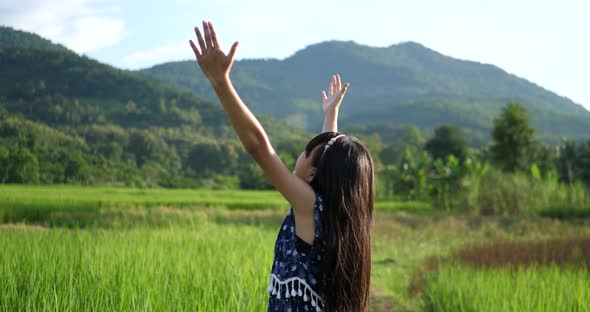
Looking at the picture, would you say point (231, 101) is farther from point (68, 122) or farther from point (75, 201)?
point (68, 122)

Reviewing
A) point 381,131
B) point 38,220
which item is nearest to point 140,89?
point 38,220

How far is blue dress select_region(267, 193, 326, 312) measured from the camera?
71.7 inches

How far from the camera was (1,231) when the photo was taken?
5.27 meters

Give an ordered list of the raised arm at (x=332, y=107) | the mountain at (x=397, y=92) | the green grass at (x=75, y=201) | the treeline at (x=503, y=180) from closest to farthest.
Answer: the raised arm at (x=332, y=107) < the green grass at (x=75, y=201) < the treeline at (x=503, y=180) < the mountain at (x=397, y=92)

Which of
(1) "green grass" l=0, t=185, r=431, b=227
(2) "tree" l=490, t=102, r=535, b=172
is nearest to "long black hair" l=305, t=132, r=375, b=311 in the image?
(1) "green grass" l=0, t=185, r=431, b=227

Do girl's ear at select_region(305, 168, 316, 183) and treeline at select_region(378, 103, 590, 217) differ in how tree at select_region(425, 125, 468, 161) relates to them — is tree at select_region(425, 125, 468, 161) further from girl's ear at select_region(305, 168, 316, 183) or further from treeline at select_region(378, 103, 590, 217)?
girl's ear at select_region(305, 168, 316, 183)

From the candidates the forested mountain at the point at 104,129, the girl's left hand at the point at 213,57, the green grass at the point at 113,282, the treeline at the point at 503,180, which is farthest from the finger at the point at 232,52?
the treeline at the point at 503,180

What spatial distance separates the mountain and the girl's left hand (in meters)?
72.3

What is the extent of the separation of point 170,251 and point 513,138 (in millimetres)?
22475

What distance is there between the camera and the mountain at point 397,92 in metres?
105

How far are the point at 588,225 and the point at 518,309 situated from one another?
1083 centimetres

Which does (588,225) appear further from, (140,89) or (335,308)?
(140,89)

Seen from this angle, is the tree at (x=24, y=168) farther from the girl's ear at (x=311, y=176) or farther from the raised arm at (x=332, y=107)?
the girl's ear at (x=311, y=176)

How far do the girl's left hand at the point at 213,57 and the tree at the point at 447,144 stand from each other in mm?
39267
